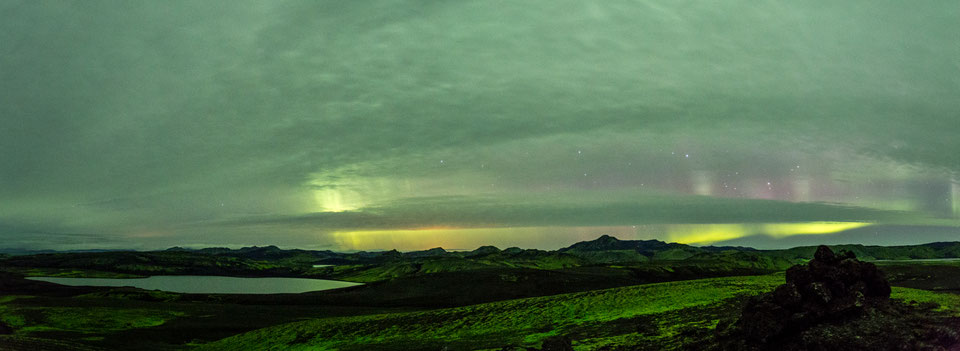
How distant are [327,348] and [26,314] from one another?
86.4 m

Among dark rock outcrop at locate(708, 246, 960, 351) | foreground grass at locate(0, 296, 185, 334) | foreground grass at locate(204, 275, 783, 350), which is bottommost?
foreground grass at locate(0, 296, 185, 334)

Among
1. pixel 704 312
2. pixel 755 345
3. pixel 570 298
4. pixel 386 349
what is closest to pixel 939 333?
pixel 755 345

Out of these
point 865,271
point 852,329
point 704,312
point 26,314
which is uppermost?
point 865,271

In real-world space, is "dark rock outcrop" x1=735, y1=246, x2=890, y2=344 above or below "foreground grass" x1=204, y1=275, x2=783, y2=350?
above

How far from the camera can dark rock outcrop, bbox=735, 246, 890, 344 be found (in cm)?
3170

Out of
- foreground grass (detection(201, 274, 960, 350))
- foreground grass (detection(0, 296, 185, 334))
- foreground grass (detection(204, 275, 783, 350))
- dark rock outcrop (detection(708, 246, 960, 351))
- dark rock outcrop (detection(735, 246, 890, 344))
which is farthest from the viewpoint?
foreground grass (detection(0, 296, 185, 334))

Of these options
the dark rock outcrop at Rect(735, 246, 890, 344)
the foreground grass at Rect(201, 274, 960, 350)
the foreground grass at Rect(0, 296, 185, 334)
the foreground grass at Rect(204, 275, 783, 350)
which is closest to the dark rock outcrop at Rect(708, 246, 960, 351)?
the dark rock outcrop at Rect(735, 246, 890, 344)

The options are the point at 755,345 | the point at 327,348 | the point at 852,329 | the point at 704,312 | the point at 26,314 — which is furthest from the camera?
the point at 26,314

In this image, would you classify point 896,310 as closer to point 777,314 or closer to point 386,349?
point 777,314

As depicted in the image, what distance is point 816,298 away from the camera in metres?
32.6

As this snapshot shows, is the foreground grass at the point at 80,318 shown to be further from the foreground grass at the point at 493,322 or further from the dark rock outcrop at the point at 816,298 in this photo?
the dark rock outcrop at the point at 816,298

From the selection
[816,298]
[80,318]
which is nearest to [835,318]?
[816,298]

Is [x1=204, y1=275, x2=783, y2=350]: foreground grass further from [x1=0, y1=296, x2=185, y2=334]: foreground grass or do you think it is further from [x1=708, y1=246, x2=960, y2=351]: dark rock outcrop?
[x1=0, y1=296, x2=185, y2=334]: foreground grass

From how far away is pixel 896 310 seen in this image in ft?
105
